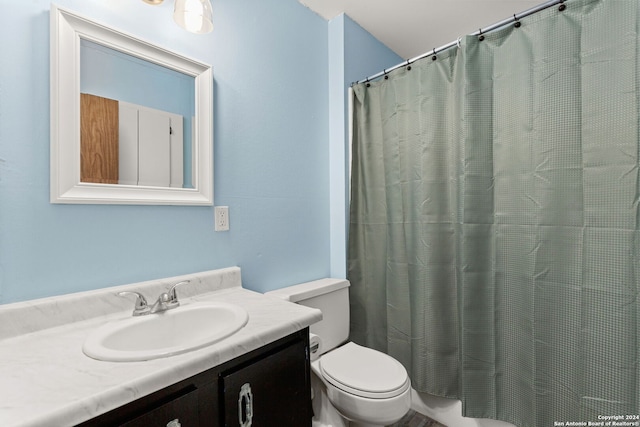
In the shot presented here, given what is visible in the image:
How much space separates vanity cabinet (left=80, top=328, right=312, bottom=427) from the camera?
651mm

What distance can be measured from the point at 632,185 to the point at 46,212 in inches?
76.5

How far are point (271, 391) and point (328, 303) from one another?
780 millimetres

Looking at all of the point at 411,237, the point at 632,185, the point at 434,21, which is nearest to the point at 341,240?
the point at 411,237

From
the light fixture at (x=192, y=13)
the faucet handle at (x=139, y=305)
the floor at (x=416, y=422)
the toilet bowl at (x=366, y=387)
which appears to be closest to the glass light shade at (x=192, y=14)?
the light fixture at (x=192, y=13)

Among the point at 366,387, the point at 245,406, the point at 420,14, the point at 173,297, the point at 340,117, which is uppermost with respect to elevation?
the point at 420,14

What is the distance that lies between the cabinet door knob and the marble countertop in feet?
0.38

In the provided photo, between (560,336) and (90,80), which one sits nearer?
(90,80)

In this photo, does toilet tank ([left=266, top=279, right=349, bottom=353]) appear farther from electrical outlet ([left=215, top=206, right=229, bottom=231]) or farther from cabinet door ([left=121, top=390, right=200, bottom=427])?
cabinet door ([left=121, top=390, right=200, bottom=427])

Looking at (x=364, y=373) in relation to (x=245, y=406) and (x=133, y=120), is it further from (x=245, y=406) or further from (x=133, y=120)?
(x=133, y=120)

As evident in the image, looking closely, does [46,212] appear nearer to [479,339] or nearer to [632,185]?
[479,339]

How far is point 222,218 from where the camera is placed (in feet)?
4.47

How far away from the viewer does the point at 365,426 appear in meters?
1.37

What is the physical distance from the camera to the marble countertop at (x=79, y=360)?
55cm

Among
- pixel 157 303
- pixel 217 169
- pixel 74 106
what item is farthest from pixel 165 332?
pixel 74 106
